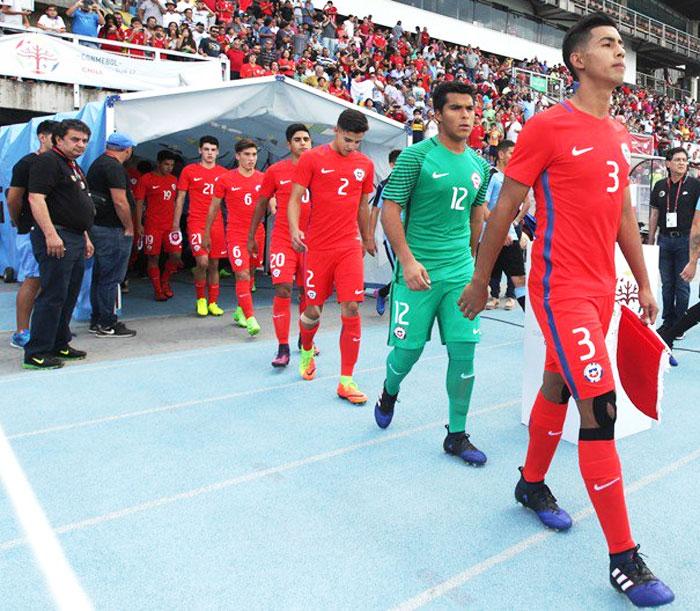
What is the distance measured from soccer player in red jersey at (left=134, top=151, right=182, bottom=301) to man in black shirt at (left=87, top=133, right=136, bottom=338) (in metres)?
1.82

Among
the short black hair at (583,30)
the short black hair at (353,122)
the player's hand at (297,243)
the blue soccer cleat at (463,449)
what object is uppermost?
the short black hair at (583,30)

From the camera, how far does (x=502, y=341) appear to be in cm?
641

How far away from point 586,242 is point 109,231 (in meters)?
5.18

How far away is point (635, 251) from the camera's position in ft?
8.40

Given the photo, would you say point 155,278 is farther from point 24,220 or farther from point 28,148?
point 24,220

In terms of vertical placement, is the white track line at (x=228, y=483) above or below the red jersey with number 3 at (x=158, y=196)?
below

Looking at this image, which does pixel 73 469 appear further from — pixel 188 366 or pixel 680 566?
pixel 680 566

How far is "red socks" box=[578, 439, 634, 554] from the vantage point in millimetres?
2199

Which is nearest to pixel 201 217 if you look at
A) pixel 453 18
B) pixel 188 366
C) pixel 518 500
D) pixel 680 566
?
pixel 188 366

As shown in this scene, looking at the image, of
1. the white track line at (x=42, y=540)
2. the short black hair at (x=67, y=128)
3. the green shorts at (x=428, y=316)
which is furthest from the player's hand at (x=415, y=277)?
the short black hair at (x=67, y=128)

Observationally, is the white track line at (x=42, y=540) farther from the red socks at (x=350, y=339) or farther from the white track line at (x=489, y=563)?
the red socks at (x=350, y=339)

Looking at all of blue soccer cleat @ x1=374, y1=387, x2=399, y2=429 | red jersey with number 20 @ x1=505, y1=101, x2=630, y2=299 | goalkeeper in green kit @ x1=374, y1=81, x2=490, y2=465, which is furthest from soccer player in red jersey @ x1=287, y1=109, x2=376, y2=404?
red jersey with number 20 @ x1=505, y1=101, x2=630, y2=299

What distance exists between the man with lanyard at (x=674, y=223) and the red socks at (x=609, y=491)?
432 centimetres

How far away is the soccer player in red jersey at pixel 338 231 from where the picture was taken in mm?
4434
